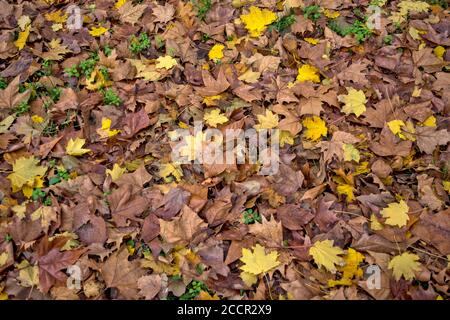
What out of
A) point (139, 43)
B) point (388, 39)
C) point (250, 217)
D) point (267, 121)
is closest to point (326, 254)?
point (250, 217)

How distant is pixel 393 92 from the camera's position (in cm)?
303

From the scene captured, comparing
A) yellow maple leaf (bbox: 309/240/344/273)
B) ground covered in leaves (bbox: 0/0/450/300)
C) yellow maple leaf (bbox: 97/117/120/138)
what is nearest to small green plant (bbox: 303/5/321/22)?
ground covered in leaves (bbox: 0/0/450/300)

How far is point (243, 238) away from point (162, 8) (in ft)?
7.56

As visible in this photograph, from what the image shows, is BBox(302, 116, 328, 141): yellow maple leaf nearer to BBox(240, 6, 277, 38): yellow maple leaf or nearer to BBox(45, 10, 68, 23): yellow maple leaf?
BBox(240, 6, 277, 38): yellow maple leaf

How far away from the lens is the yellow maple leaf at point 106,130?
9.43ft

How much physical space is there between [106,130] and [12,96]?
32.7 inches

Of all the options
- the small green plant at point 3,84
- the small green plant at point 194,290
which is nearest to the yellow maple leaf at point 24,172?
the small green plant at point 3,84

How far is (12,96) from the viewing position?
3055 millimetres

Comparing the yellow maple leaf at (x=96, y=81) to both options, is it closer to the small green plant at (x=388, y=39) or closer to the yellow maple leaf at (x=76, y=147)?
the yellow maple leaf at (x=76, y=147)

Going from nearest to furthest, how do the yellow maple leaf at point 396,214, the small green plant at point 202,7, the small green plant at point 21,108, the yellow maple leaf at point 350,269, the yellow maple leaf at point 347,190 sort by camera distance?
the yellow maple leaf at point 350,269 < the yellow maple leaf at point 396,214 < the yellow maple leaf at point 347,190 < the small green plant at point 21,108 < the small green plant at point 202,7

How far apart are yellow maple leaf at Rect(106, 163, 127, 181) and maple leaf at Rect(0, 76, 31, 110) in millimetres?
997

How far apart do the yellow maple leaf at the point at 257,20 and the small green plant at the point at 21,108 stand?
191 cm

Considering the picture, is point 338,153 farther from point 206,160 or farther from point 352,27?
point 352,27

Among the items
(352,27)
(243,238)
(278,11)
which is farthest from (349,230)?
(278,11)
